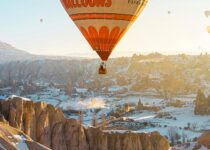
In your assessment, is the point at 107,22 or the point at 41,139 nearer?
the point at 107,22

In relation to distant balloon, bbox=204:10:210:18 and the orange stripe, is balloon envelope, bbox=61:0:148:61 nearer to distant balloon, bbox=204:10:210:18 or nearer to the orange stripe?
the orange stripe

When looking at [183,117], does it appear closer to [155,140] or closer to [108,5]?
[155,140]

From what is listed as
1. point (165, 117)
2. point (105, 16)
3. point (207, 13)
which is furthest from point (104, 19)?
point (165, 117)

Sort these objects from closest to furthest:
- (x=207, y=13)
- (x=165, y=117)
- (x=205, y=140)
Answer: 1. (x=205, y=140)
2. (x=207, y=13)
3. (x=165, y=117)

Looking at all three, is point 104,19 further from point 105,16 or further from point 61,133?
point 61,133

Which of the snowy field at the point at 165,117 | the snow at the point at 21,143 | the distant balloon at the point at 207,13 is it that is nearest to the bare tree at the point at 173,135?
the snowy field at the point at 165,117

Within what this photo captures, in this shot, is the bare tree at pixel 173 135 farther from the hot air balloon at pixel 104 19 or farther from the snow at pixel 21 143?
the hot air balloon at pixel 104 19

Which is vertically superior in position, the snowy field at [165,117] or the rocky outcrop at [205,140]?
the rocky outcrop at [205,140]

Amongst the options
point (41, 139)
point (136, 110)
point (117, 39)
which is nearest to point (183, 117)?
point (136, 110)
